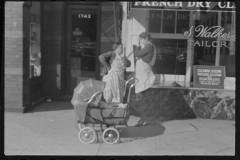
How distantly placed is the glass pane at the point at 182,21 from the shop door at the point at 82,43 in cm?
234

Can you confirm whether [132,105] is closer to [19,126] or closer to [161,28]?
[161,28]

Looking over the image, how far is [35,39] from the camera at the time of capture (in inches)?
349

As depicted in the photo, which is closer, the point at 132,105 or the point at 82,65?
the point at 132,105

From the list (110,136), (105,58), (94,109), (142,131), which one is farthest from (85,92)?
(142,131)

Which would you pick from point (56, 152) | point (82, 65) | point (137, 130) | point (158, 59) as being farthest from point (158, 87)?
point (56, 152)

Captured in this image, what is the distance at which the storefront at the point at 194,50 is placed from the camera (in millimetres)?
7773

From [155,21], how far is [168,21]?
309 mm

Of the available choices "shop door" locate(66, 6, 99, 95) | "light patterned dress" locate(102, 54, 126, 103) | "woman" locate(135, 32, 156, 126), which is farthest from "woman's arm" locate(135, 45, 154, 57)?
"shop door" locate(66, 6, 99, 95)

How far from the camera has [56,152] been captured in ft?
18.7

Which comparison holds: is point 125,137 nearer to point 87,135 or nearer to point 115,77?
point 87,135

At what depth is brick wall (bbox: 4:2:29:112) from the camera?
771 centimetres

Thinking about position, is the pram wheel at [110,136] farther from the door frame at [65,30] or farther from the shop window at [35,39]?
the shop window at [35,39]

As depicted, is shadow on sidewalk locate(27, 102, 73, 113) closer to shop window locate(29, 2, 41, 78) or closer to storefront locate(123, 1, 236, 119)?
shop window locate(29, 2, 41, 78)
